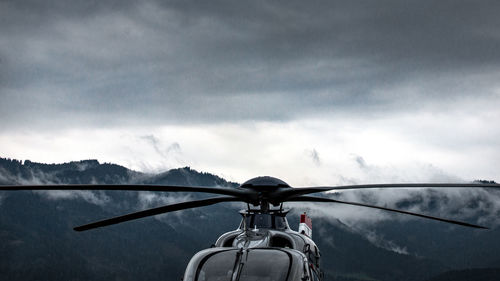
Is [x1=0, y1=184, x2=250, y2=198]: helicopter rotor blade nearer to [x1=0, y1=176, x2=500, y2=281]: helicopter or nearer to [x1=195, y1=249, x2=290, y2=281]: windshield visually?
[x1=0, y1=176, x2=500, y2=281]: helicopter

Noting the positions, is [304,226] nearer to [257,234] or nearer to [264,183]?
[257,234]

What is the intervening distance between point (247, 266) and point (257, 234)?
439 centimetres

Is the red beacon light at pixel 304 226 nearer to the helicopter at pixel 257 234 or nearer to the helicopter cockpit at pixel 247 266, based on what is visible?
the helicopter at pixel 257 234

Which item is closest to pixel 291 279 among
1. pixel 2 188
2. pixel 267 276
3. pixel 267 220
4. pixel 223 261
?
pixel 267 276

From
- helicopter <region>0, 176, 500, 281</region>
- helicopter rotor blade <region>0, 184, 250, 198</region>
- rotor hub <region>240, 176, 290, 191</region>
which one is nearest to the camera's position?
helicopter rotor blade <region>0, 184, 250, 198</region>

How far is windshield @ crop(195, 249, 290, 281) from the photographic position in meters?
17.5

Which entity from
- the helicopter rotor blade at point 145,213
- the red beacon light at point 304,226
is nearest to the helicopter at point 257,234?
the helicopter rotor blade at point 145,213

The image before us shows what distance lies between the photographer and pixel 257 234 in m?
22.1

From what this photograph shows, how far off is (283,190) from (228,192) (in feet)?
8.89

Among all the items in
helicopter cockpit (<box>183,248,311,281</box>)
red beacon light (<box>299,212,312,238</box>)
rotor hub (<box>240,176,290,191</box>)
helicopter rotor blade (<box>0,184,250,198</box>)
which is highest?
rotor hub (<box>240,176,290,191</box>)

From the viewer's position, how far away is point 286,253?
731 inches

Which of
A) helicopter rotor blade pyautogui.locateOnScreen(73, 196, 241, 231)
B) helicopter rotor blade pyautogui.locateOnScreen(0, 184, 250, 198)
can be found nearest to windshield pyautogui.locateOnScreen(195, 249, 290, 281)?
helicopter rotor blade pyautogui.locateOnScreen(73, 196, 241, 231)

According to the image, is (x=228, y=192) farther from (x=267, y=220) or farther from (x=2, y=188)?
(x=2, y=188)

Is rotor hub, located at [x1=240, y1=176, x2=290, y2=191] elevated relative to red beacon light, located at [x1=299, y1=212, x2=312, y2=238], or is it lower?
elevated
